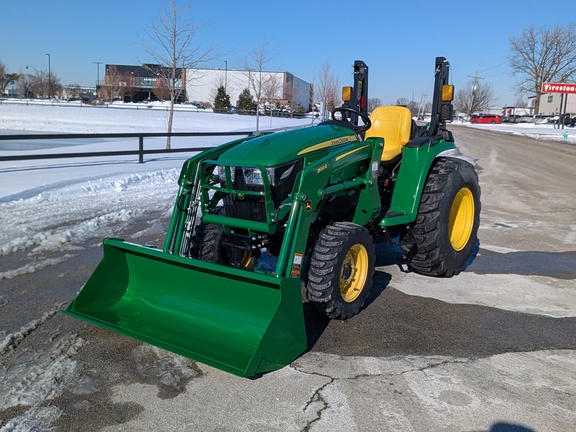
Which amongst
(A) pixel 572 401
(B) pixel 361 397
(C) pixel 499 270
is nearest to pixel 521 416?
(A) pixel 572 401

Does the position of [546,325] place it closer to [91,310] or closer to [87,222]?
[91,310]

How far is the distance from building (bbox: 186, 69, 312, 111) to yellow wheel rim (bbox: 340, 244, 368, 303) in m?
33.9

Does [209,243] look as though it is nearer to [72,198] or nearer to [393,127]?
[393,127]

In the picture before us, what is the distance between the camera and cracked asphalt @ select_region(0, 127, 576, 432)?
117 inches

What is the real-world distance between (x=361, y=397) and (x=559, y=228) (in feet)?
20.1

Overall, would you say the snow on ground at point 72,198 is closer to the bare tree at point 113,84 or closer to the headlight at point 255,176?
the headlight at point 255,176

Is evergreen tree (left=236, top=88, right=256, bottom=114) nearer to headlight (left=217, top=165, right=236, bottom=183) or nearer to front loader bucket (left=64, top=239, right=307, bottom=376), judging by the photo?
headlight (left=217, top=165, right=236, bottom=183)

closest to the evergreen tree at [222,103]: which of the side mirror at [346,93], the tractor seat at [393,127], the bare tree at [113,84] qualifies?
the bare tree at [113,84]

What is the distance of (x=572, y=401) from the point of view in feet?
10.5

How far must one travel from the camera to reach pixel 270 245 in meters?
4.54

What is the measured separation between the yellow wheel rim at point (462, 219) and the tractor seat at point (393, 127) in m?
0.92

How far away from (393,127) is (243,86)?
64.8m

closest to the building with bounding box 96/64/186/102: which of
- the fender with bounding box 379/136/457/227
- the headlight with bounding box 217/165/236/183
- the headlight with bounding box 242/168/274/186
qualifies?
the fender with bounding box 379/136/457/227

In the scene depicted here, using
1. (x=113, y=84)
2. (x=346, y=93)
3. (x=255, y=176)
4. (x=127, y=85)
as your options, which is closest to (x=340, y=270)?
(x=255, y=176)
